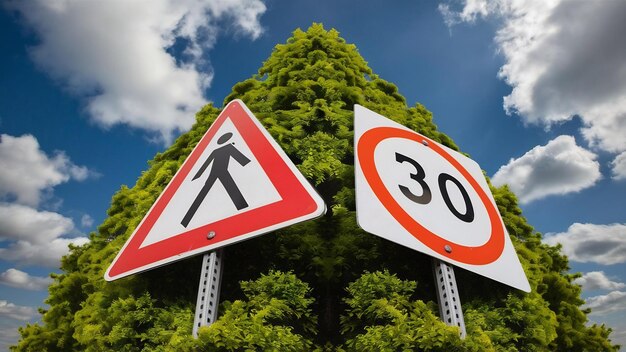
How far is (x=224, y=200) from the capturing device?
2.55 metres

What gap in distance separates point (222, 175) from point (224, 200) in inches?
8.1

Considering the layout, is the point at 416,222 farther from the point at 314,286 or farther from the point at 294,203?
the point at 314,286

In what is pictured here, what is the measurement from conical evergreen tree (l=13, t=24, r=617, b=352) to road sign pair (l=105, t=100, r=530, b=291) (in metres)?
0.48

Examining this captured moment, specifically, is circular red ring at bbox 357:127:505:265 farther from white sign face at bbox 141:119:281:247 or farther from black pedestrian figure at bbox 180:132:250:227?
black pedestrian figure at bbox 180:132:250:227

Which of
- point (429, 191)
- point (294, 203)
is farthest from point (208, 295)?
point (429, 191)

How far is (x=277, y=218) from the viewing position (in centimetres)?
237

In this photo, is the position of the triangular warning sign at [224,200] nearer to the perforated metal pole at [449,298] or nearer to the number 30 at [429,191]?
the number 30 at [429,191]

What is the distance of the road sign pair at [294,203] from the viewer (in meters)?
2.45

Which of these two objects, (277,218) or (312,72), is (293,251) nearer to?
(277,218)

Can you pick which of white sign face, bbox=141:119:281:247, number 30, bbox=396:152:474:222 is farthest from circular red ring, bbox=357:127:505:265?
white sign face, bbox=141:119:281:247

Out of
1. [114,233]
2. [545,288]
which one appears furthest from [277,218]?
[545,288]

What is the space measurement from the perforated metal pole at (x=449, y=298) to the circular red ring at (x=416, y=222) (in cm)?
10

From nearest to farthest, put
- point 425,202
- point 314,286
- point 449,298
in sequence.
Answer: point 449,298 → point 425,202 → point 314,286

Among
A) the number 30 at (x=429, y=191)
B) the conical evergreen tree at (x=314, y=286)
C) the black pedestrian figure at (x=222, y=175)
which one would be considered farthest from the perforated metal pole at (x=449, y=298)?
the black pedestrian figure at (x=222, y=175)
